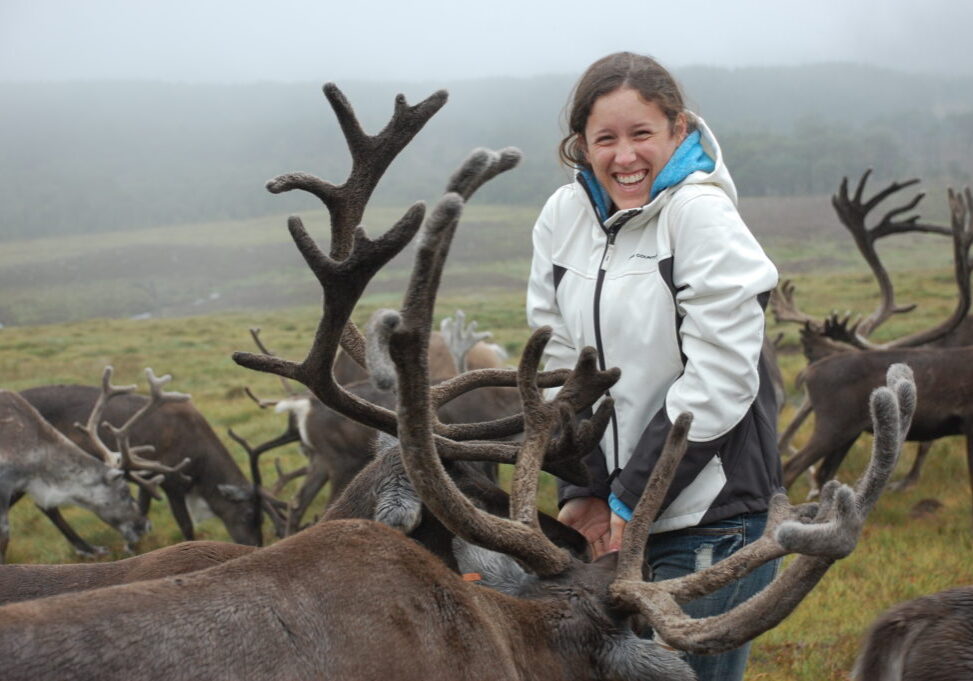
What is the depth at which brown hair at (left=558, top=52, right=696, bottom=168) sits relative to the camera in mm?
2693

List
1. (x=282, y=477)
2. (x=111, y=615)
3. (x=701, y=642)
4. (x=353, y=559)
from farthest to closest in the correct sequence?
(x=282, y=477) < (x=701, y=642) < (x=353, y=559) < (x=111, y=615)

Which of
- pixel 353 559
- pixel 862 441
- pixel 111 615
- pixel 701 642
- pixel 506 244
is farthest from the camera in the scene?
pixel 506 244

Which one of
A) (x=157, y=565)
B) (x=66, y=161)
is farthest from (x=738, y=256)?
(x=66, y=161)

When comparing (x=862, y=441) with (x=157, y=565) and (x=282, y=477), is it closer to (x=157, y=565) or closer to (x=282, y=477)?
(x=282, y=477)

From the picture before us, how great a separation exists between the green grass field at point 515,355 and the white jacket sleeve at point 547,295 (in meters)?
2.90

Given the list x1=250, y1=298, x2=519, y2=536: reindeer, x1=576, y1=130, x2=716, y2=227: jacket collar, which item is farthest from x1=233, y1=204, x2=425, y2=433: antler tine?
x1=250, y1=298, x2=519, y2=536: reindeer

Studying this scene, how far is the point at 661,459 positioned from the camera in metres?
2.49

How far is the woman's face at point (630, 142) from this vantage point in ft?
8.85

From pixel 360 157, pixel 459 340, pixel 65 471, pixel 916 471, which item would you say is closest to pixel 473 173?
pixel 360 157

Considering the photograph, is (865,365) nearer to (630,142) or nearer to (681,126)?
(681,126)

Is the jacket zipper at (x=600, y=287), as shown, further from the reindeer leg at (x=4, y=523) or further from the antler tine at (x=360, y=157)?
the reindeer leg at (x=4, y=523)

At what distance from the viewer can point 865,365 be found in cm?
779

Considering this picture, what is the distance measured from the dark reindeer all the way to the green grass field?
367 mm

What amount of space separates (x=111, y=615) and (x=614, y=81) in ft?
5.93
